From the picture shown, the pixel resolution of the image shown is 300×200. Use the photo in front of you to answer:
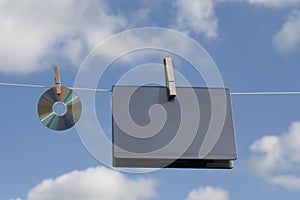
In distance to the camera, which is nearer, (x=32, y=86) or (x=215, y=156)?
(x=215, y=156)

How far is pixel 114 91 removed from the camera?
4754 mm

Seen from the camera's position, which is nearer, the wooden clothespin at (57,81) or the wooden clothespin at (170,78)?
the wooden clothespin at (170,78)

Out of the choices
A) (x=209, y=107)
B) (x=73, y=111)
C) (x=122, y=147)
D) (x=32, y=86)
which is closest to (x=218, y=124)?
(x=209, y=107)

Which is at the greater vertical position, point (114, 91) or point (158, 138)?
point (114, 91)

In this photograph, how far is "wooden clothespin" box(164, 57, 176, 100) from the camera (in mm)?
4801

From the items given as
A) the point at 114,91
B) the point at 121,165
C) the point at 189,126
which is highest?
the point at 114,91

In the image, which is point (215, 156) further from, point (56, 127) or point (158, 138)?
point (56, 127)

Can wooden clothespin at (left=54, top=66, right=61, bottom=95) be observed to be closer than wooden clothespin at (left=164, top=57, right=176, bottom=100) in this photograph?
No

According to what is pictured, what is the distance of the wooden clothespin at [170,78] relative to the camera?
15.8ft

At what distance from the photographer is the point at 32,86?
197 inches

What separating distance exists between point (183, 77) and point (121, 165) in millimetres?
1262

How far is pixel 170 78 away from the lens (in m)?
4.90

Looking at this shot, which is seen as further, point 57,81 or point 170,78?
point 57,81

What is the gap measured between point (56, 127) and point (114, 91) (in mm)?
754
